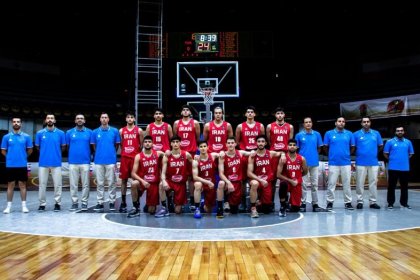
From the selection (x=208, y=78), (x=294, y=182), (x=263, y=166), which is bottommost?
(x=294, y=182)

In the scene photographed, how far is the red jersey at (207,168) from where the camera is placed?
6047 mm

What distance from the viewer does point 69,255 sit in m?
3.51

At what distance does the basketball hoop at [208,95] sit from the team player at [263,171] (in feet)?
12.3

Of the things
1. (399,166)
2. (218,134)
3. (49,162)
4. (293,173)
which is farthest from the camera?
(399,166)

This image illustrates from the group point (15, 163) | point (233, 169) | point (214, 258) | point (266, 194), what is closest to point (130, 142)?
point (233, 169)

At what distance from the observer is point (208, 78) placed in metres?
10.4

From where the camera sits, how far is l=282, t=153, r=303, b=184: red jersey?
6.18m

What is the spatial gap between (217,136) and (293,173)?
1.36 metres

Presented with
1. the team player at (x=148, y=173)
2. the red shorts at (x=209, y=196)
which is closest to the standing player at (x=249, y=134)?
the red shorts at (x=209, y=196)

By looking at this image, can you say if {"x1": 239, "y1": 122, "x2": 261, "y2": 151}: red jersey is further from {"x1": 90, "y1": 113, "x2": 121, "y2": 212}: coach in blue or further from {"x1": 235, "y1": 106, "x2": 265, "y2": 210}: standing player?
{"x1": 90, "y1": 113, "x2": 121, "y2": 212}: coach in blue

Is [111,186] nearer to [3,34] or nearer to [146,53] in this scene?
[146,53]

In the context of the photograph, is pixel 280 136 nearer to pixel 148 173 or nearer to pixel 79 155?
pixel 148 173

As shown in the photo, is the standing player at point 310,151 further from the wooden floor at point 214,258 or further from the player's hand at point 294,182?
the wooden floor at point 214,258

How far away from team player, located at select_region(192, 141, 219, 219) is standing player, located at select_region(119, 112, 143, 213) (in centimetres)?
113
